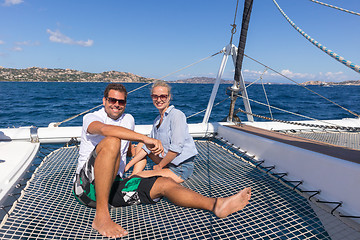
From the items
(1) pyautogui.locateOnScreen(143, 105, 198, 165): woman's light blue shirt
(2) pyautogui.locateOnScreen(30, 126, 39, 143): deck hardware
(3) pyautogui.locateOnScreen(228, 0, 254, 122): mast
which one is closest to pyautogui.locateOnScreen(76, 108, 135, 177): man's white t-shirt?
(1) pyautogui.locateOnScreen(143, 105, 198, 165): woman's light blue shirt

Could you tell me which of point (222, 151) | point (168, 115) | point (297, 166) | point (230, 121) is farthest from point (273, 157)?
point (230, 121)

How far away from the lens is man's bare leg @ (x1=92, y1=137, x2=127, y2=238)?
5.79 ft

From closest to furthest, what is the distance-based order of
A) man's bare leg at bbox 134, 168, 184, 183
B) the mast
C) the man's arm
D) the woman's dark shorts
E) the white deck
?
the man's arm < the woman's dark shorts < the white deck < man's bare leg at bbox 134, 168, 184, 183 < the mast

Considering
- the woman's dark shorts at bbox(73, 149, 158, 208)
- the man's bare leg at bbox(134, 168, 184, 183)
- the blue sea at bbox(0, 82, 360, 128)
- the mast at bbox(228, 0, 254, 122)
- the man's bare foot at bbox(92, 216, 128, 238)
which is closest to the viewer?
the man's bare foot at bbox(92, 216, 128, 238)

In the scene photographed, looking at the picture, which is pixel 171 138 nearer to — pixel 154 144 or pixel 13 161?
pixel 154 144

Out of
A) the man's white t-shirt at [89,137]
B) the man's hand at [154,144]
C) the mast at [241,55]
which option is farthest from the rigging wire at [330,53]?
the man's white t-shirt at [89,137]

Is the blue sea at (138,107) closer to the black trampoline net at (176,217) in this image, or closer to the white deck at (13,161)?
the black trampoline net at (176,217)

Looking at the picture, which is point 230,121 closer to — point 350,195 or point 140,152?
point 140,152

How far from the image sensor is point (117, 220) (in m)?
1.97

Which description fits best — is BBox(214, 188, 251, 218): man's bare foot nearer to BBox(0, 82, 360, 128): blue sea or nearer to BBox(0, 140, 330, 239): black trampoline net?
BBox(0, 140, 330, 239): black trampoline net

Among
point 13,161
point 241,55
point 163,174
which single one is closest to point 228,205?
point 163,174

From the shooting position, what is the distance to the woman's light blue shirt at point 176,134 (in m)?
2.33

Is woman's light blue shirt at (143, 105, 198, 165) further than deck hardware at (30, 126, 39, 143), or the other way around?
deck hardware at (30, 126, 39, 143)

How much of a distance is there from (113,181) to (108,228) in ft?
1.19
